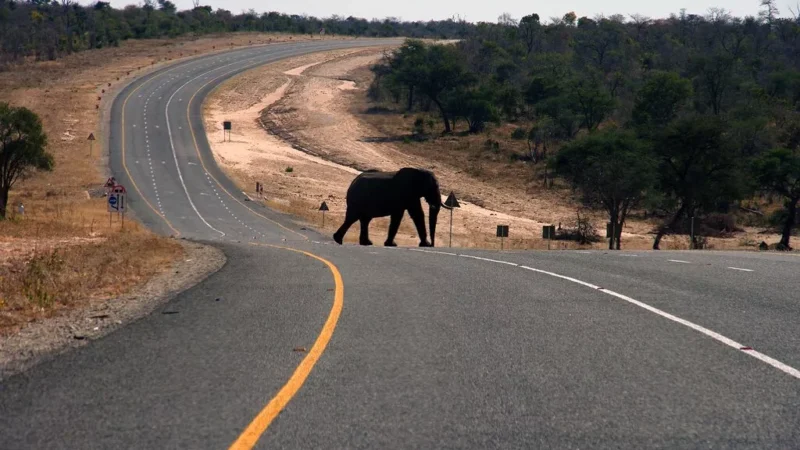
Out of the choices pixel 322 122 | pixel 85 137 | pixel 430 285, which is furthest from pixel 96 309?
pixel 322 122

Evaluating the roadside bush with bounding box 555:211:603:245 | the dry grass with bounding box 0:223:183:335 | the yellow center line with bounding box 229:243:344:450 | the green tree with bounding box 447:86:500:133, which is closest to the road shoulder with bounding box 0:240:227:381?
the dry grass with bounding box 0:223:183:335

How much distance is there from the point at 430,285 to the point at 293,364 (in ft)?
20.7

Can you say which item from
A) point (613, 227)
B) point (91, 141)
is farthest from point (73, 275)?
point (91, 141)

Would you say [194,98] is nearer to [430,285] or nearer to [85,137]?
[85,137]

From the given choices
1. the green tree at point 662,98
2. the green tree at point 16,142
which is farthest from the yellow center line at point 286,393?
the green tree at point 662,98

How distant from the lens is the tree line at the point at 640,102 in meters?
53.3

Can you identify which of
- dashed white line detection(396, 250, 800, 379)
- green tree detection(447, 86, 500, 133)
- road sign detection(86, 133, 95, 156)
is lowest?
road sign detection(86, 133, 95, 156)

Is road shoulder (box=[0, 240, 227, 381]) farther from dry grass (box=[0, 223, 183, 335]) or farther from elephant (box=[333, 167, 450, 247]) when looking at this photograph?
elephant (box=[333, 167, 450, 247])

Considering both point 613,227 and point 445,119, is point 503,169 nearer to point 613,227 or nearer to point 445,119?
point 445,119

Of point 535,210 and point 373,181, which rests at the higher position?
point 373,181

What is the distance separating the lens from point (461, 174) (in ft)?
262

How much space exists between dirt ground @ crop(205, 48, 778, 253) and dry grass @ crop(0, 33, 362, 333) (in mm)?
13258

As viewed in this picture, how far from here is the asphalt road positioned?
5883 mm

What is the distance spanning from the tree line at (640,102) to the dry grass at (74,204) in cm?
2997
